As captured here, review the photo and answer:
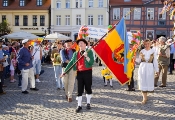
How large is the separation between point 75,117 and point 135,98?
2707 mm

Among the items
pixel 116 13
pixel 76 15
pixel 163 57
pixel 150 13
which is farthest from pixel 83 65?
pixel 76 15

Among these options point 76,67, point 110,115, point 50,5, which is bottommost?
point 110,115

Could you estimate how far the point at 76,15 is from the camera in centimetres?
4197

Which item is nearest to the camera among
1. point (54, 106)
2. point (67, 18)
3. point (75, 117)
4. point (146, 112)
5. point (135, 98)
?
point (75, 117)

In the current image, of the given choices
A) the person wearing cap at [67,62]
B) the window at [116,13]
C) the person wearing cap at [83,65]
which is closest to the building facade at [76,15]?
the window at [116,13]

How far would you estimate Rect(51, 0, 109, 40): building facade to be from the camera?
41.6 m

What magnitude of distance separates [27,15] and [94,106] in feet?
123

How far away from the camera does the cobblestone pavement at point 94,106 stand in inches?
261

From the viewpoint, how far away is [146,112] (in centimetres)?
698

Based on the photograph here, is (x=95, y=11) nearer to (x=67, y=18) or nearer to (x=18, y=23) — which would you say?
(x=67, y=18)

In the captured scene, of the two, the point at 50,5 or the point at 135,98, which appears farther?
the point at 50,5

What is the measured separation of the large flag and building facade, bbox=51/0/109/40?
34379mm

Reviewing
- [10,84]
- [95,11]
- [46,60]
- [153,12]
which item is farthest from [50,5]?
[10,84]

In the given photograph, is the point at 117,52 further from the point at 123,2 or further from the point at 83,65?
the point at 123,2
